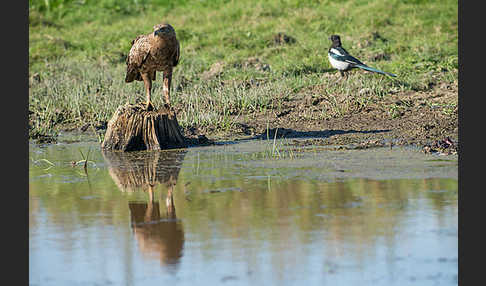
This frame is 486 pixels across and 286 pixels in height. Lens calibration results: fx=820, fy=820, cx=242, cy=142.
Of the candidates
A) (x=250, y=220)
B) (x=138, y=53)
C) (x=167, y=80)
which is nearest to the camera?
(x=250, y=220)

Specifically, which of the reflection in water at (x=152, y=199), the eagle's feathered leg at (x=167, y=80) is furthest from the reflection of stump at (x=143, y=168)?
the eagle's feathered leg at (x=167, y=80)

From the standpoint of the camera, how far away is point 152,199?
6473 mm

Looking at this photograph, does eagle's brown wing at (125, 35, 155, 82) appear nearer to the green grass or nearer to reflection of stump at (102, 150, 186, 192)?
reflection of stump at (102, 150, 186, 192)

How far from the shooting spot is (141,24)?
1928 centimetres

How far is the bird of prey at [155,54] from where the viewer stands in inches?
369

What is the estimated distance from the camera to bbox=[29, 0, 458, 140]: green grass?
12.2 m

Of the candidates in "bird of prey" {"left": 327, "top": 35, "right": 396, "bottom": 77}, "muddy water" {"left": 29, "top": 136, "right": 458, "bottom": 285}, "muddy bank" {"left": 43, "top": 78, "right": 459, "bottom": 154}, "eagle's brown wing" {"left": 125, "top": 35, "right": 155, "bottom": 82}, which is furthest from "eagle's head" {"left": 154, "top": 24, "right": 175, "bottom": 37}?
"bird of prey" {"left": 327, "top": 35, "right": 396, "bottom": 77}

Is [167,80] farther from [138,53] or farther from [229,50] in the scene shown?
[229,50]

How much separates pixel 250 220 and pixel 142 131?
13.4 feet

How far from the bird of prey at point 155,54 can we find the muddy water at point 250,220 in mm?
1507

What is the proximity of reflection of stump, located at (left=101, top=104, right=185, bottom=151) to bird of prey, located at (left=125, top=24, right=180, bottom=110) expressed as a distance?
0.32 metres

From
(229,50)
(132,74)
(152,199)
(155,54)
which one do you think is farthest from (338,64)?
(152,199)
